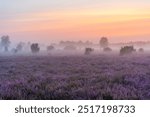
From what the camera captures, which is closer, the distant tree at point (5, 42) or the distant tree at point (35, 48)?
the distant tree at point (35, 48)

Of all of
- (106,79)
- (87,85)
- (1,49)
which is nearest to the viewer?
(87,85)

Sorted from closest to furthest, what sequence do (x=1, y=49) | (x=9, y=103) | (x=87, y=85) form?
(x=9, y=103)
(x=87, y=85)
(x=1, y=49)

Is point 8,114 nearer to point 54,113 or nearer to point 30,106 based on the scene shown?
point 30,106

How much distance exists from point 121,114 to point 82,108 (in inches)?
36.8

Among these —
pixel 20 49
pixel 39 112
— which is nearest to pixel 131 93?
pixel 39 112

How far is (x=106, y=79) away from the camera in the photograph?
13602 millimetres

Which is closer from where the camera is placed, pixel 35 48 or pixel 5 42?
pixel 35 48

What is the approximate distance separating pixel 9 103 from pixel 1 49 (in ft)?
288

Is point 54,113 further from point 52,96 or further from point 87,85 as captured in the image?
point 87,85

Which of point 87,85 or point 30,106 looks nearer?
point 30,106

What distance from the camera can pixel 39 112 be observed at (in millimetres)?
8148

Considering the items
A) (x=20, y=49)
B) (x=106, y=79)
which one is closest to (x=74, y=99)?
(x=106, y=79)

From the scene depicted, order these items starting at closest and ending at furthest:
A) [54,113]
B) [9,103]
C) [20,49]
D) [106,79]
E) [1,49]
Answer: [54,113], [9,103], [106,79], [1,49], [20,49]

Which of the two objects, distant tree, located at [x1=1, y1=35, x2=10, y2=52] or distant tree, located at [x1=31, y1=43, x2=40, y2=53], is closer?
distant tree, located at [x1=31, y1=43, x2=40, y2=53]
